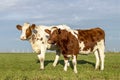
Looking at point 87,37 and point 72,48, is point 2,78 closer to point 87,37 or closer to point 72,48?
point 72,48

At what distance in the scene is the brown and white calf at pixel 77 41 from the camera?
17.8m

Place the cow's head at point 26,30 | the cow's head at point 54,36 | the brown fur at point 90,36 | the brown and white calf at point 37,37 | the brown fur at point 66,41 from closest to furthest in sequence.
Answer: the brown fur at point 66,41
the cow's head at point 54,36
the brown fur at point 90,36
the cow's head at point 26,30
the brown and white calf at point 37,37

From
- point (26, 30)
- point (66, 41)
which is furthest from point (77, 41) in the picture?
point (26, 30)

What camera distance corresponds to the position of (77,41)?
59.8 ft

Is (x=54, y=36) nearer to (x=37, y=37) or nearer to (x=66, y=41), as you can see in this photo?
(x=66, y=41)

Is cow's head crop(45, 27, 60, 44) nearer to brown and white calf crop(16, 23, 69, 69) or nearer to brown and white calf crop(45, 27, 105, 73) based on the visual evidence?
brown and white calf crop(45, 27, 105, 73)

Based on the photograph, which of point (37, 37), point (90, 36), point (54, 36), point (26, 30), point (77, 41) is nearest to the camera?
point (54, 36)

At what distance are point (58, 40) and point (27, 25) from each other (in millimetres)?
3188

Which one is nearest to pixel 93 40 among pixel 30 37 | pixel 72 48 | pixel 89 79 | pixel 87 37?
pixel 87 37

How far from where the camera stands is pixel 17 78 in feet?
46.1

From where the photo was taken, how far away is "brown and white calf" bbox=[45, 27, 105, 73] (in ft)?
58.5

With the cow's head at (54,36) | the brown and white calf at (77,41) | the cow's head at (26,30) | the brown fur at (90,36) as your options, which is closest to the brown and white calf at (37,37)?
the cow's head at (26,30)

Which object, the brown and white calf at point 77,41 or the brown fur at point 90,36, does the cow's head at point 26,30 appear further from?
the brown fur at point 90,36

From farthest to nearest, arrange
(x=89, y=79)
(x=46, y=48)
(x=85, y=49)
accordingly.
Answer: (x=46, y=48) → (x=85, y=49) → (x=89, y=79)
